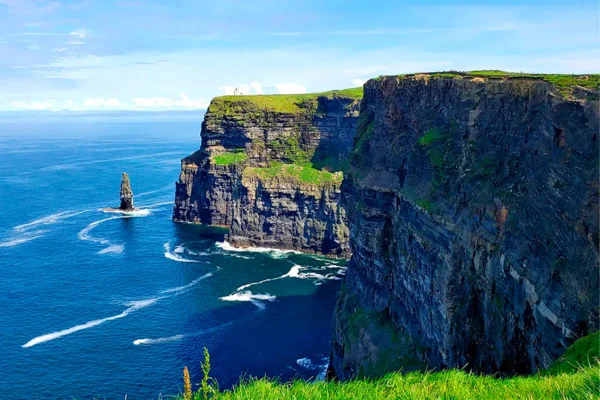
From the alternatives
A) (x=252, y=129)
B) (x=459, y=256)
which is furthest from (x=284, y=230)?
(x=459, y=256)

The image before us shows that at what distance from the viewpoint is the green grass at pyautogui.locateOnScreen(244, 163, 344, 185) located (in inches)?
5595

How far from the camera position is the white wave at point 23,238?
12722 cm

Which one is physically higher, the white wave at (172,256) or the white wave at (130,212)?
the white wave at (130,212)

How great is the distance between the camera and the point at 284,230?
140250mm

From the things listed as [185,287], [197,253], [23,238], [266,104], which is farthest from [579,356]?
[266,104]

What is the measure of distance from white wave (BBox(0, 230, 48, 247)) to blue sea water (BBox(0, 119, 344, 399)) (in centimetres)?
50

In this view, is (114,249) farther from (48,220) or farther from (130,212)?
(130,212)

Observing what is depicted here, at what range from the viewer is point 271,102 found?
523 ft

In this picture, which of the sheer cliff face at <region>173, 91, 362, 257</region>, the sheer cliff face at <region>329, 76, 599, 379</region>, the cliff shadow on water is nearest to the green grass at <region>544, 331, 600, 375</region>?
the sheer cliff face at <region>329, 76, 599, 379</region>

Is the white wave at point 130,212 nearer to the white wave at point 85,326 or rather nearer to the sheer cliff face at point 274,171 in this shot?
the sheer cliff face at point 274,171

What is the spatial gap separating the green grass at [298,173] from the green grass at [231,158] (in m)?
5.20

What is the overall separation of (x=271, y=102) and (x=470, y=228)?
11961 cm

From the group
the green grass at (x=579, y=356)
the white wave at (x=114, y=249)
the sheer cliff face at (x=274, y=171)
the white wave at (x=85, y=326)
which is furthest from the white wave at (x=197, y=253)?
the green grass at (x=579, y=356)

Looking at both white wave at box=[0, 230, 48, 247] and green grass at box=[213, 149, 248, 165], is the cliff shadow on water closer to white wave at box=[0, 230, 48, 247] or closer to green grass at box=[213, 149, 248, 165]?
white wave at box=[0, 230, 48, 247]
